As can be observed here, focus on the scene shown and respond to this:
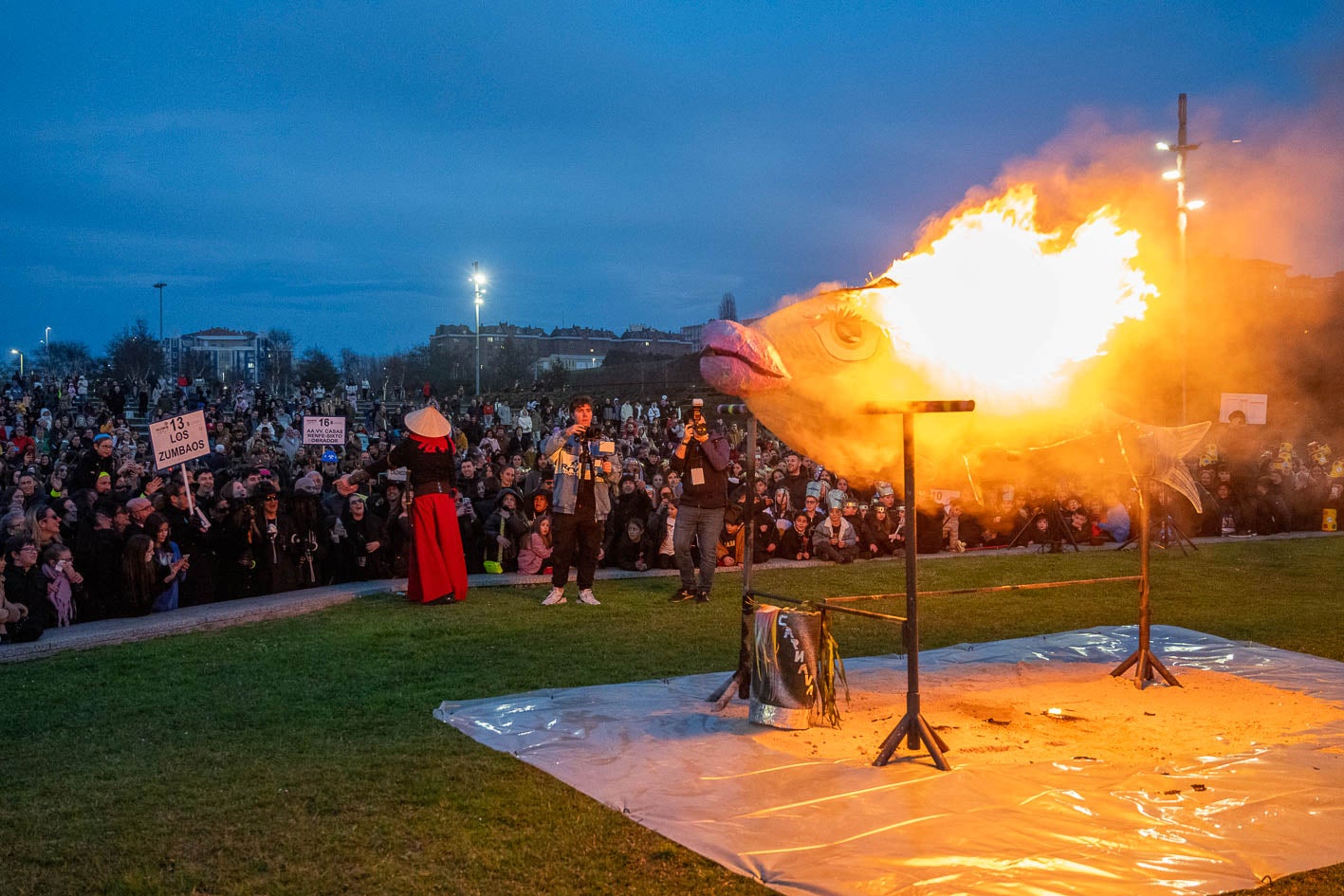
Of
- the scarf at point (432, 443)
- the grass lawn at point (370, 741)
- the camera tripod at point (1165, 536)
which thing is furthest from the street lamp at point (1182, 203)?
the scarf at point (432, 443)

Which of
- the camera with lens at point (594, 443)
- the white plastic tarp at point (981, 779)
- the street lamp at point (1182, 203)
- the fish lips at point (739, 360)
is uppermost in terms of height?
the street lamp at point (1182, 203)

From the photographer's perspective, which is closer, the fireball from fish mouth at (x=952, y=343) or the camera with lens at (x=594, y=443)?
the fireball from fish mouth at (x=952, y=343)

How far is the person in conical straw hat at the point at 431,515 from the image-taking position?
1077 cm

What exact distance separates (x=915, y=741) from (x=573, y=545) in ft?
19.5

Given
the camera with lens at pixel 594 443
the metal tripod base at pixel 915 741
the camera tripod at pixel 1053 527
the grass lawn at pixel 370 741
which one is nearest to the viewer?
the grass lawn at pixel 370 741

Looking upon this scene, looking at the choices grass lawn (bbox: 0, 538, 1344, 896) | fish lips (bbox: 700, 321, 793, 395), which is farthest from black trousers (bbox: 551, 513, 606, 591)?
fish lips (bbox: 700, 321, 793, 395)

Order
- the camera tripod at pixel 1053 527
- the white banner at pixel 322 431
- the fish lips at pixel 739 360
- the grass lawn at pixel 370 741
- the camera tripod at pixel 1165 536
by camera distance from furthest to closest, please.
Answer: the white banner at pixel 322 431
the camera tripod at pixel 1165 536
the camera tripod at pixel 1053 527
the fish lips at pixel 739 360
the grass lawn at pixel 370 741

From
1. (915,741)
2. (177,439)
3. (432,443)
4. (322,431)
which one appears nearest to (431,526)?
(432,443)

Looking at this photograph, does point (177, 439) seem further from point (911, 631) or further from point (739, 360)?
point (911, 631)

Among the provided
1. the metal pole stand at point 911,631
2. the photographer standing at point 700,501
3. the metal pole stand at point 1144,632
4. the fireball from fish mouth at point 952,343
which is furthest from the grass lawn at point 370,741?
the fireball from fish mouth at point 952,343

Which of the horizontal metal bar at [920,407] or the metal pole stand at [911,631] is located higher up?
the horizontal metal bar at [920,407]

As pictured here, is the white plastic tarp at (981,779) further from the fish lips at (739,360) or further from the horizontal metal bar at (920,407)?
the fish lips at (739,360)

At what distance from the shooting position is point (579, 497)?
10789 mm

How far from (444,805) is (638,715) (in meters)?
1.81
